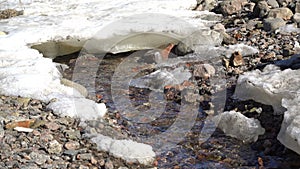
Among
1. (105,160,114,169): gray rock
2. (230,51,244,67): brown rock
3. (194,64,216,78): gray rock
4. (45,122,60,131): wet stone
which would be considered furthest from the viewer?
(230,51,244,67): brown rock

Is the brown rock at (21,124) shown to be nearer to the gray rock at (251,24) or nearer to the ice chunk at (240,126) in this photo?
the ice chunk at (240,126)

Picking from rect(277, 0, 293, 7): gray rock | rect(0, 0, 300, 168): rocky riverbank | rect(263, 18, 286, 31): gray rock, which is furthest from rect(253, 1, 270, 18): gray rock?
rect(0, 0, 300, 168): rocky riverbank

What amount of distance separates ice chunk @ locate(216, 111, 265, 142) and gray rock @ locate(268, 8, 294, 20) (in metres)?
4.09

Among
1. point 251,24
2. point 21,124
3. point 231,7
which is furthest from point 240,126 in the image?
point 231,7

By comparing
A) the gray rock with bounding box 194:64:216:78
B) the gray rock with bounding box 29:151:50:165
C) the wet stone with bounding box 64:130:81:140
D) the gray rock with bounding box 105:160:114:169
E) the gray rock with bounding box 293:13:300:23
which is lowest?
the gray rock with bounding box 194:64:216:78

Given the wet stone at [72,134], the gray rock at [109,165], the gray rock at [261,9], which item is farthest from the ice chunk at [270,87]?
the gray rock at [261,9]

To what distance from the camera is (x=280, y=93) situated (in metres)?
5.91

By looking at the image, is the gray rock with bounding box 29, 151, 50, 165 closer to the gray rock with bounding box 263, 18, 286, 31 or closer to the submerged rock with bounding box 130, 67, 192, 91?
the submerged rock with bounding box 130, 67, 192, 91

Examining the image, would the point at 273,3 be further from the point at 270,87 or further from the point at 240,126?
the point at 240,126

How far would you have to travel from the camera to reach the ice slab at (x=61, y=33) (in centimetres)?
654

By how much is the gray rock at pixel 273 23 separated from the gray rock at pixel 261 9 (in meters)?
0.54

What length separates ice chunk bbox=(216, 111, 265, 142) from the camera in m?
5.69

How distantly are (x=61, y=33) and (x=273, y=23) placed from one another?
13.5 ft

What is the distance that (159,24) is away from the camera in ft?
32.1
